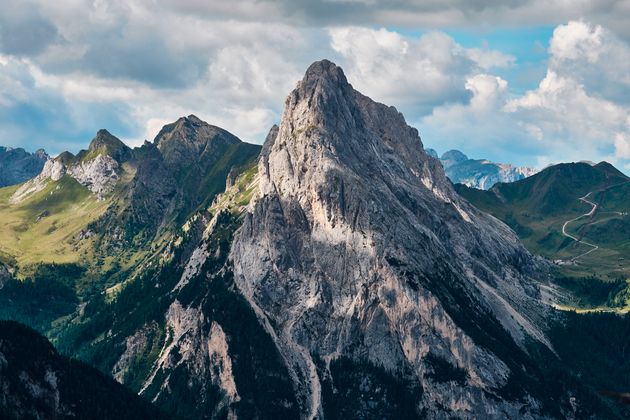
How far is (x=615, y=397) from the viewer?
2933 inches

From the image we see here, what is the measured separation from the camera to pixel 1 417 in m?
198

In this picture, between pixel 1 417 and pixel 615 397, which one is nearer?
pixel 615 397

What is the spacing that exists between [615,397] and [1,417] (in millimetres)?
163379
